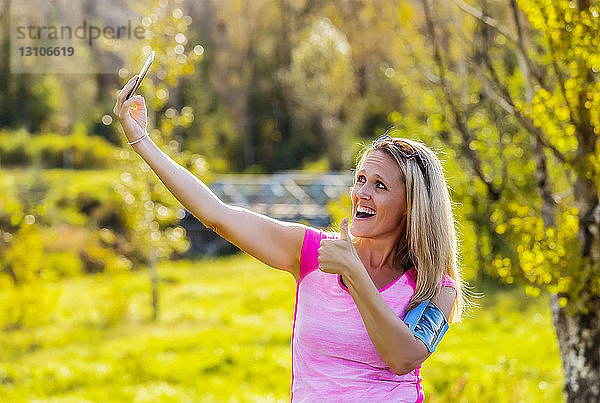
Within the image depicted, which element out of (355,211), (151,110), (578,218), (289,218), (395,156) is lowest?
(289,218)

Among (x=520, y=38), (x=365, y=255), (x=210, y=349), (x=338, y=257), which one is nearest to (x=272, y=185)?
(x=210, y=349)

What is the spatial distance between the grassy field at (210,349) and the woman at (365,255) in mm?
3298

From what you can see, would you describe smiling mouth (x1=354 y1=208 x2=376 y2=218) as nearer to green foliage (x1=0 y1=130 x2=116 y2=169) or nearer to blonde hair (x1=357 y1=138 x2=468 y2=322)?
blonde hair (x1=357 y1=138 x2=468 y2=322)

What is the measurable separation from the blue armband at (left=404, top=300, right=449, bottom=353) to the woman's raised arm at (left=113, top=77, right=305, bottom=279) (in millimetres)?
356

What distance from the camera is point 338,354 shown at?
73.7 inches

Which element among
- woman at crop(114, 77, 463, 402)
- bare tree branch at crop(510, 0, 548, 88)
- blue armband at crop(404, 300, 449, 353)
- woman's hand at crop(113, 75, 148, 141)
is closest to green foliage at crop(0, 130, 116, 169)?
bare tree branch at crop(510, 0, 548, 88)

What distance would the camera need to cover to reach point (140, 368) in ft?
23.7

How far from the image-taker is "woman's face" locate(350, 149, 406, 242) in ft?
6.48

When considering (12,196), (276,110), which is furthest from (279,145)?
(12,196)

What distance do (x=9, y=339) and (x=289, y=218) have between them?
9560mm

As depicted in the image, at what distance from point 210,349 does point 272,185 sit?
469 inches

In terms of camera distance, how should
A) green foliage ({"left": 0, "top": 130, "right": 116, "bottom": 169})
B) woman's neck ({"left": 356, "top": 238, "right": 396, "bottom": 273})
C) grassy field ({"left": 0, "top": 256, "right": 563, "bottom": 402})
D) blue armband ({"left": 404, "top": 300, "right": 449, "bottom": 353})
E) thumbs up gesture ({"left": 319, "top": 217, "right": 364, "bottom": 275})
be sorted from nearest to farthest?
thumbs up gesture ({"left": 319, "top": 217, "right": 364, "bottom": 275}) → blue armband ({"left": 404, "top": 300, "right": 449, "bottom": 353}) → woman's neck ({"left": 356, "top": 238, "right": 396, "bottom": 273}) → grassy field ({"left": 0, "top": 256, "right": 563, "bottom": 402}) → green foliage ({"left": 0, "top": 130, "right": 116, "bottom": 169})

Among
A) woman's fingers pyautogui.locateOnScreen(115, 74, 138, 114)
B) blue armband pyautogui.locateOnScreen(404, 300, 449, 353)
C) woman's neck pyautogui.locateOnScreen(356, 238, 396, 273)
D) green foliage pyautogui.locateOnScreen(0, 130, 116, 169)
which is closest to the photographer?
blue armband pyautogui.locateOnScreen(404, 300, 449, 353)

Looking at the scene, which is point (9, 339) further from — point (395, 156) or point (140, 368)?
point (395, 156)
